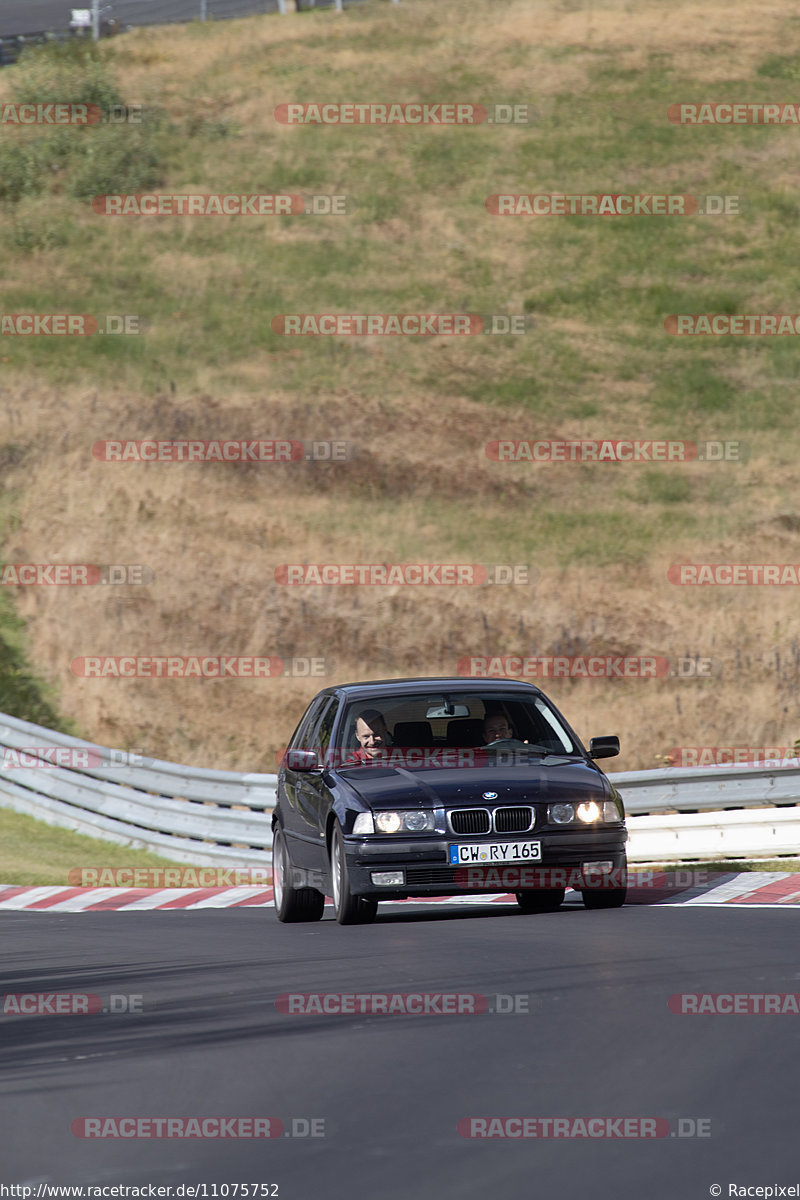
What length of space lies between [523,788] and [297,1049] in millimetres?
4841

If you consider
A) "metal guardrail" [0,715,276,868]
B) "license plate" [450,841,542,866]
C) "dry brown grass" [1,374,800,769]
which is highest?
"license plate" [450,841,542,866]

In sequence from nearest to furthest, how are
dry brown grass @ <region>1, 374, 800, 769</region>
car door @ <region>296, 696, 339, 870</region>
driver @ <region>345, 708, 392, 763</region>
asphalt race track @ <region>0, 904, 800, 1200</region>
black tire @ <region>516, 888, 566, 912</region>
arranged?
1. asphalt race track @ <region>0, 904, 800, 1200</region>
2. car door @ <region>296, 696, 339, 870</region>
3. driver @ <region>345, 708, 392, 763</region>
4. black tire @ <region>516, 888, 566, 912</region>
5. dry brown grass @ <region>1, 374, 800, 769</region>

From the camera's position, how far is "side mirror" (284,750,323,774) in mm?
12609

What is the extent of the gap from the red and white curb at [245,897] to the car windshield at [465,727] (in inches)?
41.2

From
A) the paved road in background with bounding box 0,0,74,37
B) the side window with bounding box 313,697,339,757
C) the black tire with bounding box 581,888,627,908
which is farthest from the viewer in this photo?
the paved road in background with bounding box 0,0,74,37

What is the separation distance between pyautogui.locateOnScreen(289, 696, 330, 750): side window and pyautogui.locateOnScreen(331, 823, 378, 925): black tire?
1.63 m

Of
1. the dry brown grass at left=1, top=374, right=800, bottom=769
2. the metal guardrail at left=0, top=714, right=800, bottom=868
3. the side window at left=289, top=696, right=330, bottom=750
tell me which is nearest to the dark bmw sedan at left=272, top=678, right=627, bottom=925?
the side window at left=289, top=696, right=330, bottom=750

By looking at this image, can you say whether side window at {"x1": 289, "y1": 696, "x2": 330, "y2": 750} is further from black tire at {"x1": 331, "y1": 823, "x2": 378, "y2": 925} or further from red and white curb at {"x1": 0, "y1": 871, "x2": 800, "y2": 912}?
black tire at {"x1": 331, "y1": 823, "x2": 378, "y2": 925}

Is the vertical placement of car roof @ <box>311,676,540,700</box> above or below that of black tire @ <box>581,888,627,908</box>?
above

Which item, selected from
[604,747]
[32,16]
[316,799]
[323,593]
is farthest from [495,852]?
[32,16]

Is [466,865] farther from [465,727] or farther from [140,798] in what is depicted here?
[140,798]

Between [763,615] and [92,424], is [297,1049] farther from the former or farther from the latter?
[92,424]

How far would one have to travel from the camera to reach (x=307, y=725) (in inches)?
550

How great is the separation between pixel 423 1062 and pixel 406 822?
16.2 ft
